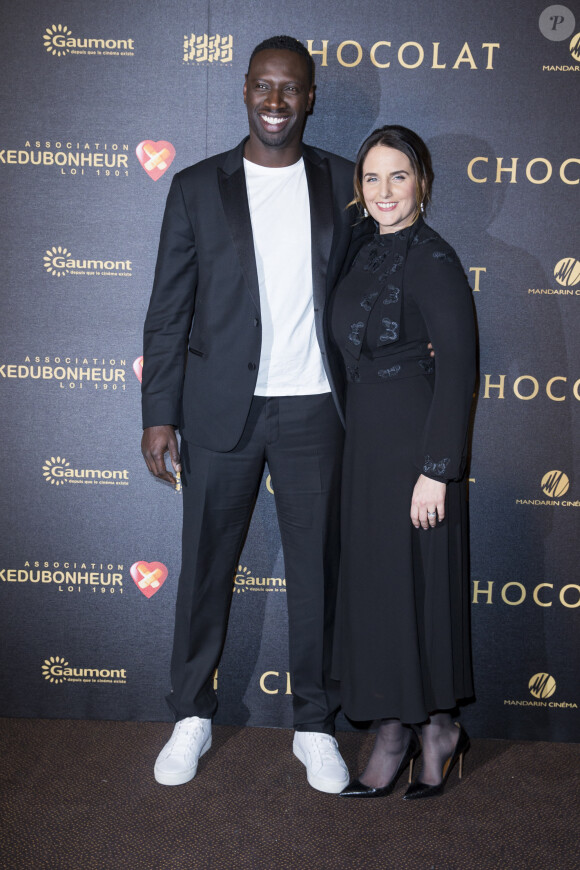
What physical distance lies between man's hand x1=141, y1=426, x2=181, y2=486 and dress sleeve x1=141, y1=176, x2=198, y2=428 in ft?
0.09

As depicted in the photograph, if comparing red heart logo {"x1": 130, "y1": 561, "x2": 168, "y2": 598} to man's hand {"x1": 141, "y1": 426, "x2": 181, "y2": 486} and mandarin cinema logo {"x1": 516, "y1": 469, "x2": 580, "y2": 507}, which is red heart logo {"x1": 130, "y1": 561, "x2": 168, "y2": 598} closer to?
man's hand {"x1": 141, "y1": 426, "x2": 181, "y2": 486}

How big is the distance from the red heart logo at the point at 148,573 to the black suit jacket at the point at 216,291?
59 cm

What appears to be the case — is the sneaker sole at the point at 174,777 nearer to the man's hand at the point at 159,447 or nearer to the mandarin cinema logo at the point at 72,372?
the man's hand at the point at 159,447

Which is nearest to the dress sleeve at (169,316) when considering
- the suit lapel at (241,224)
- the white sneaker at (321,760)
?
the suit lapel at (241,224)

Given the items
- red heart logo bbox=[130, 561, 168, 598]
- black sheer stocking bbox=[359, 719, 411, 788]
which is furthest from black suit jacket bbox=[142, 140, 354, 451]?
black sheer stocking bbox=[359, 719, 411, 788]

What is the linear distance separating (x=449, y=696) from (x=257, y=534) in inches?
34.3

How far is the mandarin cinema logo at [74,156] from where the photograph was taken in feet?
7.85

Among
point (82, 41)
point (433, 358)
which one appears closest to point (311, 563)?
point (433, 358)

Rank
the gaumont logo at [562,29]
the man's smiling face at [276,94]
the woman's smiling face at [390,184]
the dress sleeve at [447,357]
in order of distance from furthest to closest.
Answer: the gaumont logo at [562,29] < the man's smiling face at [276,94] < the woman's smiling face at [390,184] < the dress sleeve at [447,357]

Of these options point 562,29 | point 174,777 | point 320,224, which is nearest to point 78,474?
point 174,777

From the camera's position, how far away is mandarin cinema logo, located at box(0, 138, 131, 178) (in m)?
2.39

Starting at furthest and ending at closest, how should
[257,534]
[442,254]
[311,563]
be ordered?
[257,534]
[311,563]
[442,254]

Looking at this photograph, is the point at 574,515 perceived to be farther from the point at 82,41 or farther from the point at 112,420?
the point at 82,41

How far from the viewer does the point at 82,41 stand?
2355 mm
